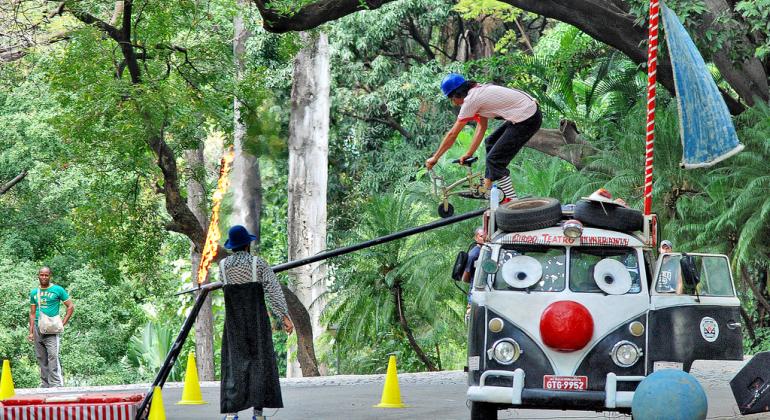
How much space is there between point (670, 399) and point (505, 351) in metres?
1.52

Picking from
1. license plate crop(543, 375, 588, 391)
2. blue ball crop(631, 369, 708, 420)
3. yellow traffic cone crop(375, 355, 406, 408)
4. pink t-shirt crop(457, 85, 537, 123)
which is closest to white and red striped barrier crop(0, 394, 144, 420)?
yellow traffic cone crop(375, 355, 406, 408)

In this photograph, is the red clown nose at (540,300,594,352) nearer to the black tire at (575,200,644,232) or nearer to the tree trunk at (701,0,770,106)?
the black tire at (575,200,644,232)

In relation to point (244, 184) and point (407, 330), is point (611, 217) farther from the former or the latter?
point (244, 184)

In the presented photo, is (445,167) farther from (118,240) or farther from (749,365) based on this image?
(749,365)

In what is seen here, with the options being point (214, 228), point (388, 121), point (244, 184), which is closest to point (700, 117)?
point (214, 228)

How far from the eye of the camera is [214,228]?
89.9 feet

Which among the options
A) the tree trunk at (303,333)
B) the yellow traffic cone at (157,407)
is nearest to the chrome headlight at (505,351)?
the yellow traffic cone at (157,407)

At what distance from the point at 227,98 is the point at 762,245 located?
35.8ft

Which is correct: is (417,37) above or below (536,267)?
above

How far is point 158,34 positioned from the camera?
23594 millimetres

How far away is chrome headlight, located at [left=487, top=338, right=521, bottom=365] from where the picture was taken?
10414 millimetres

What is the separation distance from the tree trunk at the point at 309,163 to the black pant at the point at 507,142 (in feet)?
59.1

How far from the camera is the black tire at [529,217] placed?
10.7 metres

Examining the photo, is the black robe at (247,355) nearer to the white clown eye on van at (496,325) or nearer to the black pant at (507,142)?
the white clown eye on van at (496,325)
